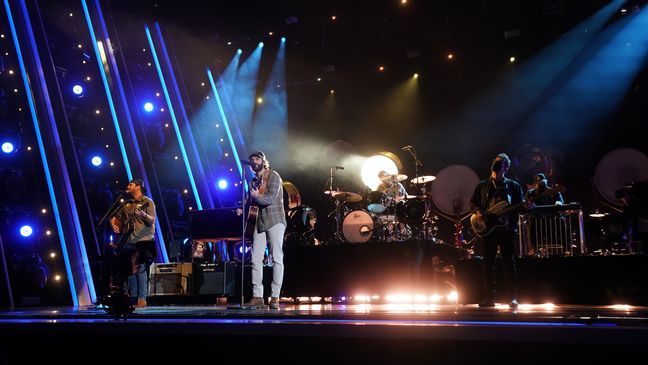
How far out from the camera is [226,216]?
8875 millimetres

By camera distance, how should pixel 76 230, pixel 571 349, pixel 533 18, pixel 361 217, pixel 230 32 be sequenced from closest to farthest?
1. pixel 571 349
2. pixel 361 217
3. pixel 76 230
4. pixel 533 18
5. pixel 230 32

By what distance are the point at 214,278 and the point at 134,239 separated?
2.31 meters

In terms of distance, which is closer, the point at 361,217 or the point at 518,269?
the point at 518,269

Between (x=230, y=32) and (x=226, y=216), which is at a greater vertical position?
(x=230, y=32)

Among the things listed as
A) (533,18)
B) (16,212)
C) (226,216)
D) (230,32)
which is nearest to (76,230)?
(16,212)

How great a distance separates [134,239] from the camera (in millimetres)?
6934

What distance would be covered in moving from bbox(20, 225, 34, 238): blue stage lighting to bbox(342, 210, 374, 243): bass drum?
20.0 ft

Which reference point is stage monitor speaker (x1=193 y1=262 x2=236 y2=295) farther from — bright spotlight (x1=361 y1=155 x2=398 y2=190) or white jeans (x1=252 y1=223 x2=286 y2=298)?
bright spotlight (x1=361 y1=155 x2=398 y2=190)

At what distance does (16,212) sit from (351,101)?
887 cm

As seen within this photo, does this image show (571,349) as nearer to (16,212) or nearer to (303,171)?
(16,212)

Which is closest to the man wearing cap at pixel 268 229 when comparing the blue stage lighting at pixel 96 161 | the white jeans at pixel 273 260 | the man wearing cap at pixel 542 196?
the white jeans at pixel 273 260

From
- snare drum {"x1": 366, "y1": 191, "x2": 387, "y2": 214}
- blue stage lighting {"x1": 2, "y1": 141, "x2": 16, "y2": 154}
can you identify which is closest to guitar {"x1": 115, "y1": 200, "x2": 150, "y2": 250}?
snare drum {"x1": 366, "y1": 191, "x2": 387, "y2": 214}

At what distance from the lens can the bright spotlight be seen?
11.9 metres

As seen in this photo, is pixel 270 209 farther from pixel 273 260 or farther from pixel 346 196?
pixel 346 196
